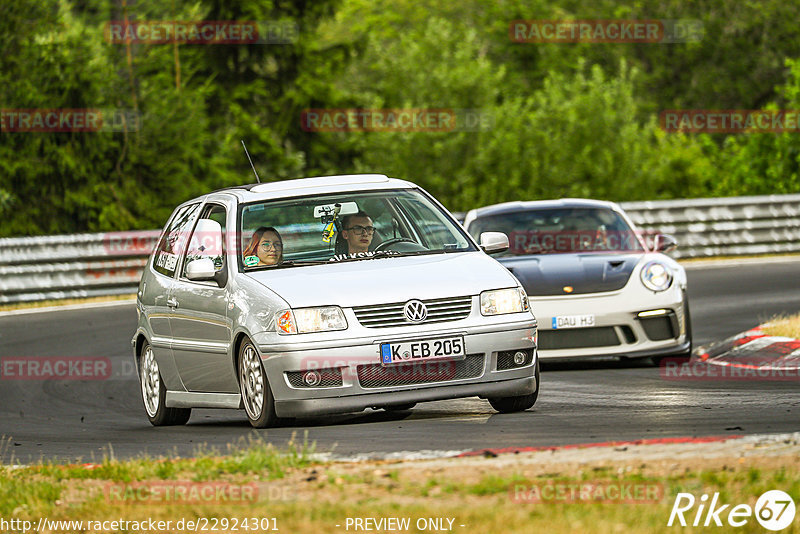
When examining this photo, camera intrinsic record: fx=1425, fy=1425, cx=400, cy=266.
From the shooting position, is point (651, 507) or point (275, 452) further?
point (275, 452)

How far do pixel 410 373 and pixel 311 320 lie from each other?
2.11 ft

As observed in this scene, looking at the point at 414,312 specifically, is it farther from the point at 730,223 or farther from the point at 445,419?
the point at 730,223

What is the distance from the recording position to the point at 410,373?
815 cm

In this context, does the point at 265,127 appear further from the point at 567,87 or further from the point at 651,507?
the point at 651,507

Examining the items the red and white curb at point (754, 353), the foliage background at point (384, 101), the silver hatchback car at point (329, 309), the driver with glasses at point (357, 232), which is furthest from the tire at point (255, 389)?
the foliage background at point (384, 101)

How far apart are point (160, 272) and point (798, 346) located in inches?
203

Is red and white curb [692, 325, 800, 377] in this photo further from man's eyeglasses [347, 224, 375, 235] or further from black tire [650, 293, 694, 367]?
man's eyeglasses [347, 224, 375, 235]

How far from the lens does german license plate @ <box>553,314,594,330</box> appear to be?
11609mm

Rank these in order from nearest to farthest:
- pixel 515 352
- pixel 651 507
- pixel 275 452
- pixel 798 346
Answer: pixel 651 507 → pixel 275 452 → pixel 515 352 → pixel 798 346

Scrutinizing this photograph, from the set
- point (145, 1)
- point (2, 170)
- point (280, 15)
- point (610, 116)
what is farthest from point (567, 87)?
point (2, 170)

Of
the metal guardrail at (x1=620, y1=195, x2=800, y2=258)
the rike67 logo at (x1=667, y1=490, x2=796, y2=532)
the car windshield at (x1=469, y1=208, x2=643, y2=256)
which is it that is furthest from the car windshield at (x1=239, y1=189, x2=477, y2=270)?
the metal guardrail at (x1=620, y1=195, x2=800, y2=258)

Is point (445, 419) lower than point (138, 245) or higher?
higher

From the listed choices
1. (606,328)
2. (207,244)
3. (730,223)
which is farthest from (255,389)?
(730,223)

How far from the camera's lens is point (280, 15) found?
124 feet
